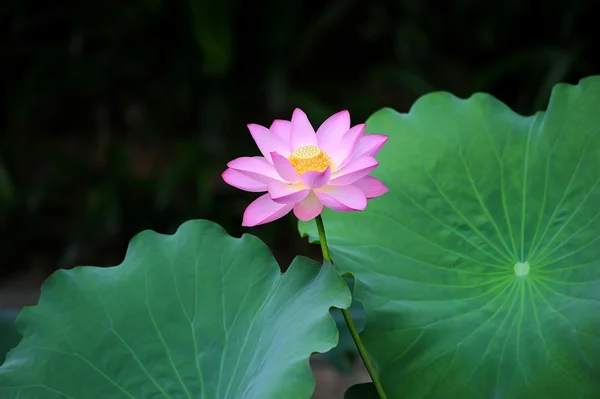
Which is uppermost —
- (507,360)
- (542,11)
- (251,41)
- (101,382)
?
(251,41)

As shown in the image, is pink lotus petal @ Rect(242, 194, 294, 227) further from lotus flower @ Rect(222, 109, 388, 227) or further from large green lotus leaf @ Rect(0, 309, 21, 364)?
large green lotus leaf @ Rect(0, 309, 21, 364)

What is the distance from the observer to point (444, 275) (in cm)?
62

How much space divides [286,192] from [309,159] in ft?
0.15

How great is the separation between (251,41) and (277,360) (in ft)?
8.63

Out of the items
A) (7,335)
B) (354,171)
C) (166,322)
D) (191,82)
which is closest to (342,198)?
(354,171)

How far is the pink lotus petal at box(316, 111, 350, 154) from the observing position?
518 mm

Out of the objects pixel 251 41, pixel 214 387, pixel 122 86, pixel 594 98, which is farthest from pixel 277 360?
pixel 122 86

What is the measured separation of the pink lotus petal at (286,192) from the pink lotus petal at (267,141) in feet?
0.17

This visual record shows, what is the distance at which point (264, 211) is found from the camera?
0.47 m

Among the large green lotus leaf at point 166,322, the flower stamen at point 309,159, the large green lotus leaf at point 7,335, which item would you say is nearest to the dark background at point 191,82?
the large green lotus leaf at point 7,335

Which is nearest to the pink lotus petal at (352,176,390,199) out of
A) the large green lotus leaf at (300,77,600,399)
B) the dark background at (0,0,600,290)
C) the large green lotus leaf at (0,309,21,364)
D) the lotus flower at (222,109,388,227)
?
the lotus flower at (222,109,388,227)

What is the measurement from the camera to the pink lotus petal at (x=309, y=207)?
46cm

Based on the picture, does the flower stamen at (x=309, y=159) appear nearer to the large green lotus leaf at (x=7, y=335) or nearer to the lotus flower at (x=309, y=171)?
the lotus flower at (x=309, y=171)

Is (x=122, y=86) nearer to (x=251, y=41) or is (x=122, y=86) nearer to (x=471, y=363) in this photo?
(x=251, y=41)
